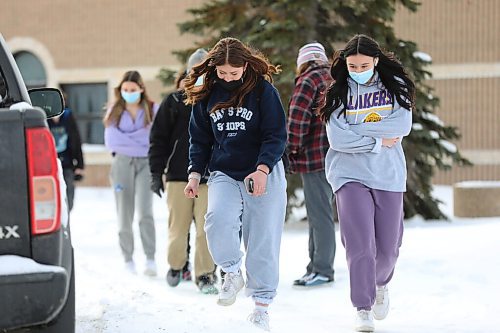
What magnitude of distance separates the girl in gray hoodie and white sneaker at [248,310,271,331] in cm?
63

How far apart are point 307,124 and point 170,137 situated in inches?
49.6

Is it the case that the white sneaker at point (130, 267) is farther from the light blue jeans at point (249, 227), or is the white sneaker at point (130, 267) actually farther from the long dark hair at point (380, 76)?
the long dark hair at point (380, 76)

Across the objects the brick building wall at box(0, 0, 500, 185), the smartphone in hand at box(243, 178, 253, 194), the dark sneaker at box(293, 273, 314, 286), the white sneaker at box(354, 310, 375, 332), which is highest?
the brick building wall at box(0, 0, 500, 185)

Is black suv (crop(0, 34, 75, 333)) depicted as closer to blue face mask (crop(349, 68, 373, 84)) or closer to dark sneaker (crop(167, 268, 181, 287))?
blue face mask (crop(349, 68, 373, 84))

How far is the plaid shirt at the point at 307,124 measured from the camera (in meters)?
7.36

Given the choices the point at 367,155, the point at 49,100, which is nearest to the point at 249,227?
the point at 367,155

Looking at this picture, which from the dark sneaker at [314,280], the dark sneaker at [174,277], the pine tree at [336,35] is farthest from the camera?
the pine tree at [336,35]

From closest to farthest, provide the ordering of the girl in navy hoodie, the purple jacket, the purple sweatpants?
the girl in navy hoodie → the purple sweatpants → the purple jacket

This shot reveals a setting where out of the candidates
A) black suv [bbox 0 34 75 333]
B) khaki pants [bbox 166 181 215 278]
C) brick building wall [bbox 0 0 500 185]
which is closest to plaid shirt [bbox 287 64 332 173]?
khaki pants [bbox 166 181 215 278]

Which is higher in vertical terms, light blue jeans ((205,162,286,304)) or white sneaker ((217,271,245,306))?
light blue jeans ((205,162,286,304))

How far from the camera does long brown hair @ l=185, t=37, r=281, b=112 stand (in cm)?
532

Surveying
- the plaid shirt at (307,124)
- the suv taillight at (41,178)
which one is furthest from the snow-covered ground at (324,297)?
the suv taillight at (41,178)

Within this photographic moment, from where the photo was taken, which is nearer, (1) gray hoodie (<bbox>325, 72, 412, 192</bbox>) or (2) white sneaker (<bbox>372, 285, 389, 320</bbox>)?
(1) gray hoodie (<bbox>325, 72, 412, 192</bbox>)

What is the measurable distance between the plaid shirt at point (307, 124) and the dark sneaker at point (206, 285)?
3.95 ft
